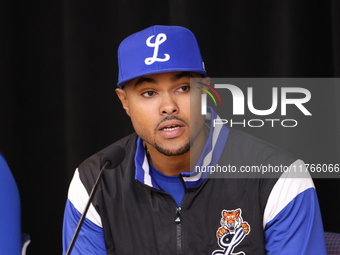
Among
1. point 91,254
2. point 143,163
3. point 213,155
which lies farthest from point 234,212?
point 91,254

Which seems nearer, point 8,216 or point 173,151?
point 173,151

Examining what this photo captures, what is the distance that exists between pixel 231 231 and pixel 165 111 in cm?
40

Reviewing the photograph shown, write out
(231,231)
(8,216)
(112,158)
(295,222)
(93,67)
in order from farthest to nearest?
(93,67), (8,216), (231,231), (295,222), (112,158)

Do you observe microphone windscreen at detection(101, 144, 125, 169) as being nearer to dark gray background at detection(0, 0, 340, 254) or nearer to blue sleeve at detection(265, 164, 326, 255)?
blue sleeve at detection(265, 164, 326, 255)

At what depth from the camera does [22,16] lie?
2529 mm

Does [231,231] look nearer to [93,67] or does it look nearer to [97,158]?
[97,158]

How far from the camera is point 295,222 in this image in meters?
1.63

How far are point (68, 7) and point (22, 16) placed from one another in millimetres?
202

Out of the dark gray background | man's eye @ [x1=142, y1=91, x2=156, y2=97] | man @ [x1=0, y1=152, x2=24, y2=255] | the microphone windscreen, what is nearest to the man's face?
man's eye @ [x1=142, y1=91, x2=156, y2=97]

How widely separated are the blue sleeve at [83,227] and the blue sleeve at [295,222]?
51cm

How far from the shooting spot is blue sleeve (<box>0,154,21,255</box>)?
1.83 m

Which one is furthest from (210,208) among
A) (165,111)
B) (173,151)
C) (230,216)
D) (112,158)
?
(112,158)

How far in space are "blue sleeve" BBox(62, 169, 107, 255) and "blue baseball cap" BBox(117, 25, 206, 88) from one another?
0.36 m

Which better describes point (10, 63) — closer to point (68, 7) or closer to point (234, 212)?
point (68, 7)
